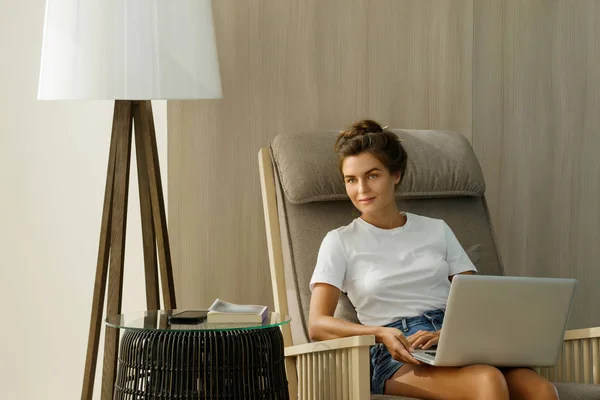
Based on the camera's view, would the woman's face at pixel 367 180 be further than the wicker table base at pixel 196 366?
Yes

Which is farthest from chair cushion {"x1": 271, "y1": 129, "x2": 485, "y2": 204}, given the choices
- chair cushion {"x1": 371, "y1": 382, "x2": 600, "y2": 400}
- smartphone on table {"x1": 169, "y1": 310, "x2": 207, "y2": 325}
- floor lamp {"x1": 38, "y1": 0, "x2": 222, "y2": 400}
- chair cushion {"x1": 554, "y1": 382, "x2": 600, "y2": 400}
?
chair cushion {"x1": 554, "y1": 382, "x2": 600, "y2": 400}

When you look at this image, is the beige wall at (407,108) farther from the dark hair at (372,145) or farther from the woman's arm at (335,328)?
the woman's arm at (335,328)

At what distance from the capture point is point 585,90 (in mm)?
3418

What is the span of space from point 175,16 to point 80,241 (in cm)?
104

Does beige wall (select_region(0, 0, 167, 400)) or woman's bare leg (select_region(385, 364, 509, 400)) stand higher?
beige wall (select_region(0, 0, 167, 400))

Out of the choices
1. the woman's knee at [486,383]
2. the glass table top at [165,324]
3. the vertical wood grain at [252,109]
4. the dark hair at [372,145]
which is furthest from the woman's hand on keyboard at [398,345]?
the vertical wood grain at [252,109]

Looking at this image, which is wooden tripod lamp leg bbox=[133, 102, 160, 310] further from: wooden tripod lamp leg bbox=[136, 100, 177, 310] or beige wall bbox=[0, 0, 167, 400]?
beige wall bbox=[0, 0, 167, 400]

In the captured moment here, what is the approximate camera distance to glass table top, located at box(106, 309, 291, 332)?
1996 millimetres

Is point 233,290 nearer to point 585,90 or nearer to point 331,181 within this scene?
point 331,181

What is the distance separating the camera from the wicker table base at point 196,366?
197 centimetres

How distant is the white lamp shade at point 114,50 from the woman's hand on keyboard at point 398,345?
2.82 ft

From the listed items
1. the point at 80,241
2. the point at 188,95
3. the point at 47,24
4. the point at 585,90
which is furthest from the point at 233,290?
the point at 585,90

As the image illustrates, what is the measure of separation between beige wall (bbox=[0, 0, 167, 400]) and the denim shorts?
126 cm

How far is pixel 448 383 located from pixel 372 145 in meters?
0.70
